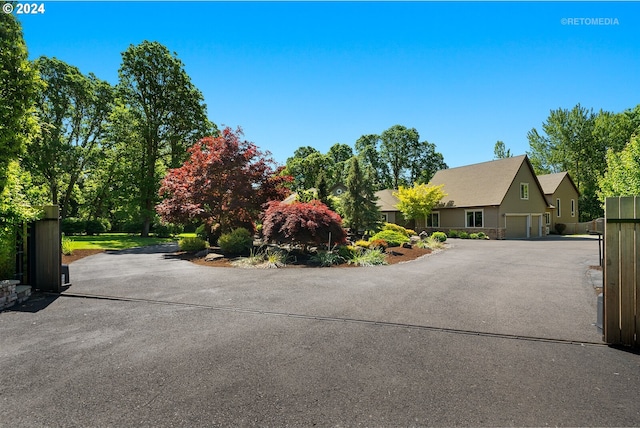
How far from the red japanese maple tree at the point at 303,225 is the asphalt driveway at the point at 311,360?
511 centimetres

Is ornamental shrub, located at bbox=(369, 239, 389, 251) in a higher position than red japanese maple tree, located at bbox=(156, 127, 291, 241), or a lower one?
lower

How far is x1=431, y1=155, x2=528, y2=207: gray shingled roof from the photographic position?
26.5 m

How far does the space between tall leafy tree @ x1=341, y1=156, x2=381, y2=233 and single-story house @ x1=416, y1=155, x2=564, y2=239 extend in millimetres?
9271

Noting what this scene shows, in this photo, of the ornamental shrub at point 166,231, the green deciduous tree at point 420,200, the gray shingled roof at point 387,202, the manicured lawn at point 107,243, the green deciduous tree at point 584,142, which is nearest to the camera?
the manicured lawn at point 107,243

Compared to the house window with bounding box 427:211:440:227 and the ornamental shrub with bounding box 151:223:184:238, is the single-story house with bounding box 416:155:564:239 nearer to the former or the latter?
the house window with bounding box 427:211:440:227

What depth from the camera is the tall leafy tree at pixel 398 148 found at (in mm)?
52312

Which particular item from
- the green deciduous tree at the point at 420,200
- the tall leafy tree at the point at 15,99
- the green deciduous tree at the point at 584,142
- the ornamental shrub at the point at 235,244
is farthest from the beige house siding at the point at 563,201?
the tall leafy tree at the point at 15,99

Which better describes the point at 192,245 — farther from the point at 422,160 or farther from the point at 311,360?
the point at 422,160

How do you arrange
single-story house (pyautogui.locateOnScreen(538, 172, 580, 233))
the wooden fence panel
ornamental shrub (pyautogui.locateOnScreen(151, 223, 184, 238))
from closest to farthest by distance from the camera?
the wooden fence panel → ornamental shrub (pyautogui.locateOnScreen(151, 223, 184, 238)) → single-story house (pyautogui.locateOnScreen(538, 172, 580, 233))

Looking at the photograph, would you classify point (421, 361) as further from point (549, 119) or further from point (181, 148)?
point (549, 119)

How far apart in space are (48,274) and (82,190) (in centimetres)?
3270

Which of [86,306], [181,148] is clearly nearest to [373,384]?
[86,306]
